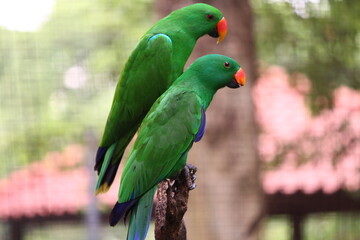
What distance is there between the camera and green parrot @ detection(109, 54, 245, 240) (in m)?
1.60

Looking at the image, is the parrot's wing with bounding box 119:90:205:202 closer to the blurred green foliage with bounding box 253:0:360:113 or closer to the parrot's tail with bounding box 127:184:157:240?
the parrot's tail with bounding box 127:184:157:240

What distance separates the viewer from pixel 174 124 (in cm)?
167

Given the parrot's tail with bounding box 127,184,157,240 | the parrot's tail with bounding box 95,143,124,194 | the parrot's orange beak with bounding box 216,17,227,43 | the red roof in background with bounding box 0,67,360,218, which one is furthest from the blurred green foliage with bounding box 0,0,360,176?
the parrot's tail with bounding box 127,184,157,240

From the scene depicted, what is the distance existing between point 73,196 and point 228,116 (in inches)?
69.3

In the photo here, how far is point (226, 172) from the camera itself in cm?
338

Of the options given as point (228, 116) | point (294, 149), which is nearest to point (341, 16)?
point (294, 149)

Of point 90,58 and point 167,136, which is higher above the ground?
point 90,58

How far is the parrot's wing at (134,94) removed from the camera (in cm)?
185

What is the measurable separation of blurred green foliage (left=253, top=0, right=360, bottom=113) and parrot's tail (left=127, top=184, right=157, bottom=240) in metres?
2.57

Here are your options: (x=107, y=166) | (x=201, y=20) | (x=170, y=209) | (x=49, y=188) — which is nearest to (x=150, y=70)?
(x=201, y=20)

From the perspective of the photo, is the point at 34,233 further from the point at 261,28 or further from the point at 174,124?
the point at 174,124

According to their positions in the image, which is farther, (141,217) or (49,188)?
(49,188)

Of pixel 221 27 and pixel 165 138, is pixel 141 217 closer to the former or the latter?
pixel 165 138

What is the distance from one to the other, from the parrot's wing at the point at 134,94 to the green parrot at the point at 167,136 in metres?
0.17
